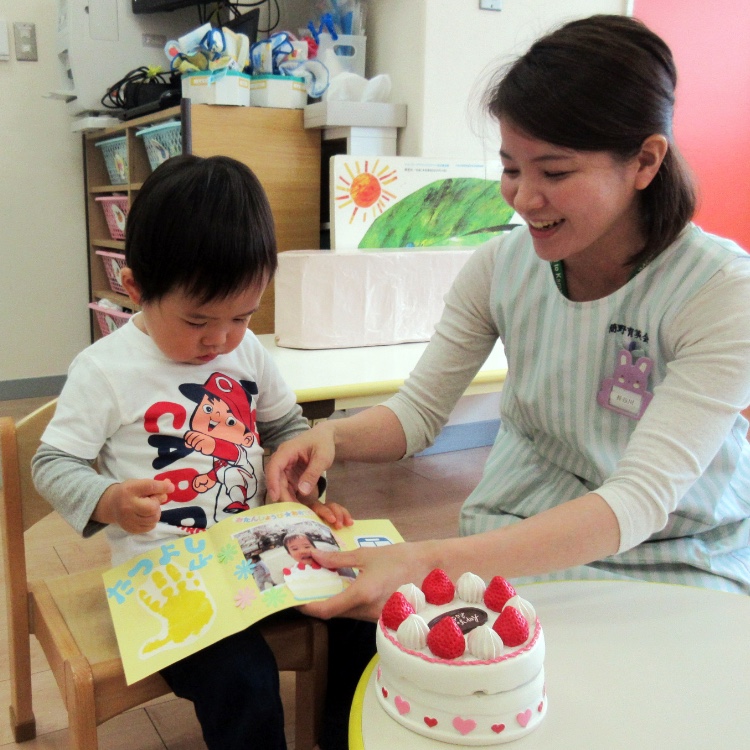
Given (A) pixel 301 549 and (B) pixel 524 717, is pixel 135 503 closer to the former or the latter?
(A) pixel 301 549

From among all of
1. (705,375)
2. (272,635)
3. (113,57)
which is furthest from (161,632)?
(113,57)

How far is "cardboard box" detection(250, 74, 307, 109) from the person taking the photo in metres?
2.41

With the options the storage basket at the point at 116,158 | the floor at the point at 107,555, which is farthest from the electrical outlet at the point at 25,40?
the floor at the point at 107,555

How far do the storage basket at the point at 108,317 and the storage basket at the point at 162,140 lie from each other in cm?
56

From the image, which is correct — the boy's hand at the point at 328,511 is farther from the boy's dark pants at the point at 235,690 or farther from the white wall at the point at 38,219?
the white wall at the point at 38,219

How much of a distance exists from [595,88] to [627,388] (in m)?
0.36

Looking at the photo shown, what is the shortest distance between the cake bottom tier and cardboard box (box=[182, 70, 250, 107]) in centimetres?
204

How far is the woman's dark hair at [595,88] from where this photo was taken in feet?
2.92

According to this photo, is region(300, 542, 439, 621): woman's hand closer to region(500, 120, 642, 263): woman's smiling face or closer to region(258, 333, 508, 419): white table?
region(500, 120, 642, 263): woman's smiling face

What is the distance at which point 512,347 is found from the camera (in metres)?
1.15

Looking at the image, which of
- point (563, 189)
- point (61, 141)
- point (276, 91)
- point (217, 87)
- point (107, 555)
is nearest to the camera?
point (563, 189)

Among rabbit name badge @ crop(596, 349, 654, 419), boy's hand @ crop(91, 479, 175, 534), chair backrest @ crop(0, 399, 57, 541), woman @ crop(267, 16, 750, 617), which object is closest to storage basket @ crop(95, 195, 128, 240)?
chair backrest @ crop(0, 399, 57, 541)

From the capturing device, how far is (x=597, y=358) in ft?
3.42

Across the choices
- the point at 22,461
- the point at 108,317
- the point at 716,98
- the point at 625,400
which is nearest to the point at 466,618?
the point at 625,400
